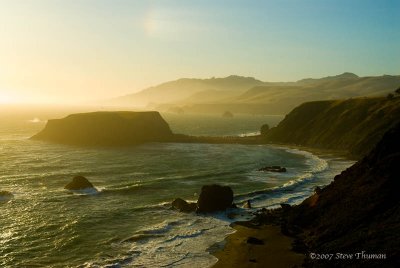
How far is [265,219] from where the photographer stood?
157 feet

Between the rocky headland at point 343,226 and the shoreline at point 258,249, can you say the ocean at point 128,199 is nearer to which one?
the shoreline at point 258,249

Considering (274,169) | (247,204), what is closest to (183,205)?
(247,204)

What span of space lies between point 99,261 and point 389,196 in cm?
2492

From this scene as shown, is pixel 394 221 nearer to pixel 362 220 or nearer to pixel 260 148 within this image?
pixel 362 220

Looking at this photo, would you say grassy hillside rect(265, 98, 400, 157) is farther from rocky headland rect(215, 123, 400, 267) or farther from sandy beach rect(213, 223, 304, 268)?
sandy beach rect(213, 223, 304, 268)

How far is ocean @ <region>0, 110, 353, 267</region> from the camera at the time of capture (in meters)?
38.6

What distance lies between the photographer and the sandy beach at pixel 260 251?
35.7 metres

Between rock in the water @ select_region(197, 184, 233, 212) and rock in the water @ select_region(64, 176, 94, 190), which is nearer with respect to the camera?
rock in the water @ select_region(197, 184, 233, 212)

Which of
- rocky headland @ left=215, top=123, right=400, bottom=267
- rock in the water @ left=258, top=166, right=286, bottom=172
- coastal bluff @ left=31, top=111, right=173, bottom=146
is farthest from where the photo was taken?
coastal bluff @ left=31, top=111, right=173, bottom=146

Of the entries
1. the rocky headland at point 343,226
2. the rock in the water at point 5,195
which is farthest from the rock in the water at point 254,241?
the rock in the water at point 5,195

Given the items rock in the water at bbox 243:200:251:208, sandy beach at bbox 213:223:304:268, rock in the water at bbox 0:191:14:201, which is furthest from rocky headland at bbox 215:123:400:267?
rock in the water at bbox 0:191:14:201

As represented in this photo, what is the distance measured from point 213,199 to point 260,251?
15541 millimetres

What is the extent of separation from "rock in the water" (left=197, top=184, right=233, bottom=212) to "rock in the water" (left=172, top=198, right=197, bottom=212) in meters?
1.03

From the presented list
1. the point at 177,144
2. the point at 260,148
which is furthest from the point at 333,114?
the point at 177,144
